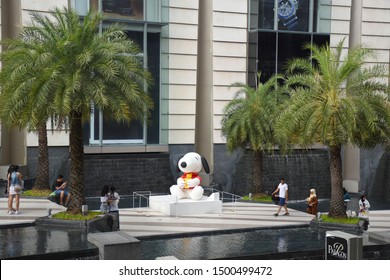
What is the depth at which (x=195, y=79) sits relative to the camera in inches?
1222

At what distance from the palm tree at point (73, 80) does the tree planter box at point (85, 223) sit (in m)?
0.71

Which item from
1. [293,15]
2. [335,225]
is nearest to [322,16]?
[293,15]

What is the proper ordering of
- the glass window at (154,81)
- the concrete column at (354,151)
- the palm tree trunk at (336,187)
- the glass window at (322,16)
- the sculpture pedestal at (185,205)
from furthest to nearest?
1. the concrete column at (354,151)
2. the glass window at (322,16)
3. the glass window at (154,81)
4. the sculpture pedestal at (185,205)
5. the palm tree trunk at (336,187)

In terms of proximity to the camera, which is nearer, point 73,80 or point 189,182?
point 73,80

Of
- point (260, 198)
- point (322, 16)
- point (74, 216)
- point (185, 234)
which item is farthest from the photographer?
point (322, 16)

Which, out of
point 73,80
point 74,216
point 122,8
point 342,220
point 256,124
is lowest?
point 342,220

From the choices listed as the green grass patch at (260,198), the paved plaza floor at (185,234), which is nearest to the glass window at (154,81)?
the green grass patch at (260,198)

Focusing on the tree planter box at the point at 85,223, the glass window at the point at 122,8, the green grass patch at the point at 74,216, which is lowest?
the tree planter box at the point at 85,223

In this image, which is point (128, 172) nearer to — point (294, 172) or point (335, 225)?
point (294, 172)

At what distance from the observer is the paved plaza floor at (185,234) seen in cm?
1518

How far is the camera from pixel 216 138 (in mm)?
31219

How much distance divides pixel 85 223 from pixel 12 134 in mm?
12028

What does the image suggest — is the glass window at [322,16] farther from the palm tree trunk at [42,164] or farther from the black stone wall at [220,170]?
the palm tree trunk at [42,164]
